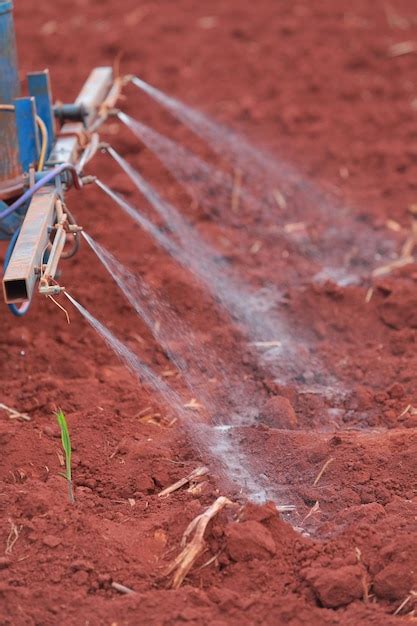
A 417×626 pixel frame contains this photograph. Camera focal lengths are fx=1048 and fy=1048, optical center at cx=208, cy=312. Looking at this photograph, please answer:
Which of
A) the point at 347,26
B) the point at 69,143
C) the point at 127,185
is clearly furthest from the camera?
the point at 347,26

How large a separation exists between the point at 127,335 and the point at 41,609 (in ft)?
6.07

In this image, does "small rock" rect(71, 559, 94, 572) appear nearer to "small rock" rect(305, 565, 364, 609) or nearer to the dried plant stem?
the dried plant stem

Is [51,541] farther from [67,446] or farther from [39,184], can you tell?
[39,184]

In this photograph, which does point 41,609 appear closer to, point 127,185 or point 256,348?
point 256,348

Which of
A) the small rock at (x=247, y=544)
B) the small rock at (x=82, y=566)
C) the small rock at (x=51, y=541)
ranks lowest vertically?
the small rock at (x=247, y=544)

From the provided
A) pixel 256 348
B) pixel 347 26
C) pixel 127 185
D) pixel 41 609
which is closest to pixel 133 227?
pixel 127 185

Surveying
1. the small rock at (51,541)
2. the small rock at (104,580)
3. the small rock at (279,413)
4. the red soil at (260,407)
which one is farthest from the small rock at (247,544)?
the small rock at (279,413)

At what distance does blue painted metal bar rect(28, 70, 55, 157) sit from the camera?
14.2ft

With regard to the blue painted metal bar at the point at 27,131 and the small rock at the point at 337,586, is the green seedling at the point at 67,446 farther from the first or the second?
the blue painted metal bar at the point at 27,131

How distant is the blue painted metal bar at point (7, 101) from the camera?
396 centimetres

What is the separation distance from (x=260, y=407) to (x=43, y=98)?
5.13 ft

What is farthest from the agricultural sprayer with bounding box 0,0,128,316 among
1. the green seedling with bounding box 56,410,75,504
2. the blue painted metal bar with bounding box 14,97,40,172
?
the green seedling with bounding box 56,410,75,504

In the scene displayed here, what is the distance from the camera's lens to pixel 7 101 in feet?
13.3

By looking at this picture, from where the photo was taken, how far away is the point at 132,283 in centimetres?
496
